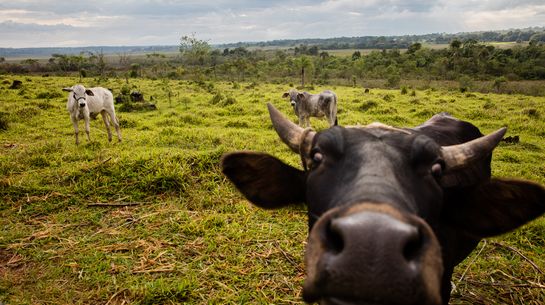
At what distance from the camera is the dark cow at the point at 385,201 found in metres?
1.38

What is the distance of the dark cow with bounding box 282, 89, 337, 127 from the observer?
39.8ft

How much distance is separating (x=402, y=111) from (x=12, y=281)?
47.1 ft

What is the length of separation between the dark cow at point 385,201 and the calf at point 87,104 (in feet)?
28.0

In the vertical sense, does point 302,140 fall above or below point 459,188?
above

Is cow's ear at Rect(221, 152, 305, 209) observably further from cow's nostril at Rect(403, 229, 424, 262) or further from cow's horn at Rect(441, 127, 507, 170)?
cow's nostril at Rect(403, 229, 424, 262)

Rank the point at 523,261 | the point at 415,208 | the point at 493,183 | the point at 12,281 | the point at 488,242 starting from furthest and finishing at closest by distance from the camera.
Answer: the point at 488,242 < the point at 523,261 < the point at 12,281 < the point at 493,183 < the point at 415,208

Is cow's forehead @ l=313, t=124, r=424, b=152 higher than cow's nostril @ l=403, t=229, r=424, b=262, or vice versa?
cow's forehead @ l=313, t=124, r=424, b=152

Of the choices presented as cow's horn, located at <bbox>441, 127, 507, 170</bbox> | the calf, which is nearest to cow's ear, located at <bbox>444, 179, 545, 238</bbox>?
cow's horn, located at <bbox>441, 127, 507, 170</bbox>

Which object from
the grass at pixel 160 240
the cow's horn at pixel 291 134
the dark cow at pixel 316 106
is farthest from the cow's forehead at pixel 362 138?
the dark cow at pixel 316 106

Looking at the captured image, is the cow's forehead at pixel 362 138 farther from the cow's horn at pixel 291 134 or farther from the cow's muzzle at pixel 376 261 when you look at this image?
the cow's muzzle at pixel 376 261

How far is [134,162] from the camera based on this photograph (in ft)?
21.5

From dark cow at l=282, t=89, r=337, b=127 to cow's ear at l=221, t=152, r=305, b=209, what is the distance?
9.52 m

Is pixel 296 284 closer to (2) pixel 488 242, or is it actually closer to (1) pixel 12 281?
(2) pixel 488 242

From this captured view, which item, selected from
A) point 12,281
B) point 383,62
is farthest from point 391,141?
point 383,62
